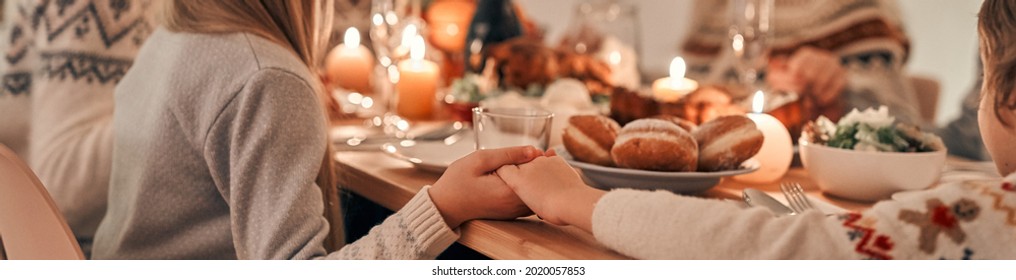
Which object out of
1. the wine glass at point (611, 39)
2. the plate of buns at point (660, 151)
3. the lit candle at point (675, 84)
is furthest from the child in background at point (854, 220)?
the wine glass at point (611, 39)

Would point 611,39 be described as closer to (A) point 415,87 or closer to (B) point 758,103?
(A) point 415,87

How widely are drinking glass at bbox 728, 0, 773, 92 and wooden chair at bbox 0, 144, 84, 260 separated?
1021 millimetres

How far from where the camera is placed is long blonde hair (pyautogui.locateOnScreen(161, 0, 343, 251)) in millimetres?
815

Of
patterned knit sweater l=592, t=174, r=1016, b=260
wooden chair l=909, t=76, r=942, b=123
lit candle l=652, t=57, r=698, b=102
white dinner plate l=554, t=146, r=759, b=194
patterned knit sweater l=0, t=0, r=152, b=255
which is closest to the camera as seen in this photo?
patterned knit sweater l=592, t=174, r=1016, b=260

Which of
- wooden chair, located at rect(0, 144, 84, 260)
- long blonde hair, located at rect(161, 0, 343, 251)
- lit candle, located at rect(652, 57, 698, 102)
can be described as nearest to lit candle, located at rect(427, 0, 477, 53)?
lit candle, located at rect(652, 57, 698, 102)

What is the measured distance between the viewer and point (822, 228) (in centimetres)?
55

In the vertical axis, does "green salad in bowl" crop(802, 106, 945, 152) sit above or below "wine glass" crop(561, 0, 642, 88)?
above

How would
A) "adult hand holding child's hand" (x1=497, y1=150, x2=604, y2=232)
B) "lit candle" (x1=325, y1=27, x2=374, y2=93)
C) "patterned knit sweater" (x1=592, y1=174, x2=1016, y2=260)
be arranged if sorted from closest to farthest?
"patterned knit sweater" (x1=592, y1=174, x2=1016, y2=260), "adult hand holding child's hand" (x1=497, y1=150, x2=604, y2=232), "lit candle" (x1=325, y1=27, x2=374, y2=93)

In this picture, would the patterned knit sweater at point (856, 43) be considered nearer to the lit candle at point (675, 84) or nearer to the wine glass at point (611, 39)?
the wine glass at point (611, 39)

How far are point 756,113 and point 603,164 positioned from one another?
0.21 m

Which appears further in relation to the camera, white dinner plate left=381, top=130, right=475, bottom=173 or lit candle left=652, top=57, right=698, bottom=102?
lit candle left=652, top=57, right=698, bottom=102

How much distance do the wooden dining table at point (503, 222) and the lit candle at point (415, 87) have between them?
34cm

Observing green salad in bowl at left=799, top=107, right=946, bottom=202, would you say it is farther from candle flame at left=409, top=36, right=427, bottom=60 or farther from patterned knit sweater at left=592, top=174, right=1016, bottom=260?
candle flame at left=409, top=36, right=427, bottom=60

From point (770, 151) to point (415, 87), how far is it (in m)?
0.64
